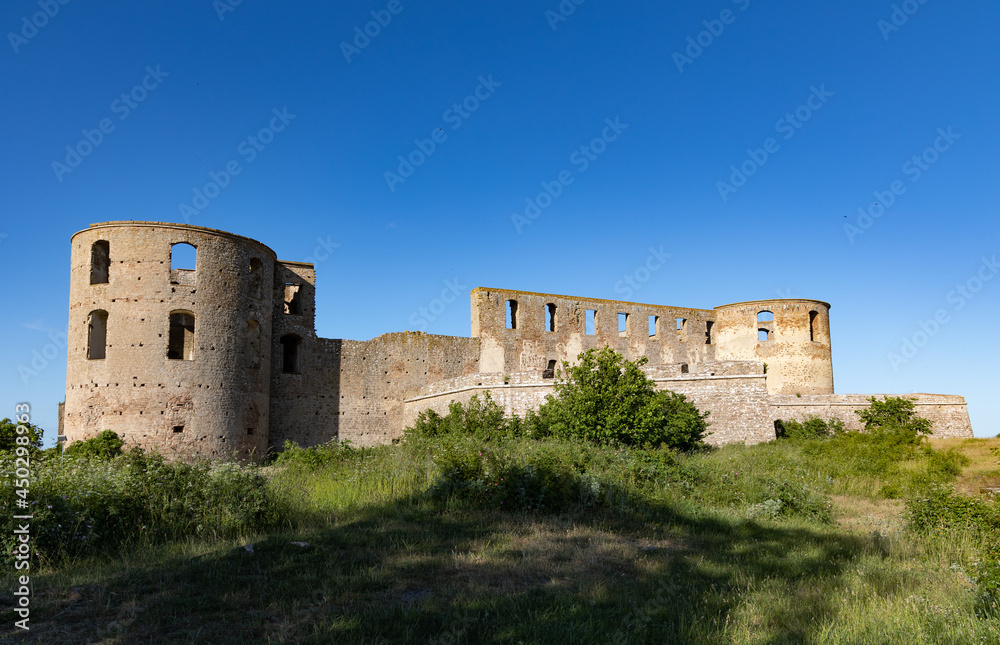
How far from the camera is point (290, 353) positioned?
80.9 ft

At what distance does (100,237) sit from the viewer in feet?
65.1

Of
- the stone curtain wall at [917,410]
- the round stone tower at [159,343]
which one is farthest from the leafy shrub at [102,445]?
the stone curtain wall at [917,410]

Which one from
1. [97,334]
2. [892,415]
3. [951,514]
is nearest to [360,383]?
[97,334]

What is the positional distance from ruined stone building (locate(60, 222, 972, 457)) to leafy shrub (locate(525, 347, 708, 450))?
4269 mm

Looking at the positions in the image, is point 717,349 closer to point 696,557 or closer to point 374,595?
point 696,557

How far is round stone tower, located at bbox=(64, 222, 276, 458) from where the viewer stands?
1889 cm

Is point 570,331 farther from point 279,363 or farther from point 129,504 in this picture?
point 129,504

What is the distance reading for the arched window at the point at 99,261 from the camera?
20.2 meters

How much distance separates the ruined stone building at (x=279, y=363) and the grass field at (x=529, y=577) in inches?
411

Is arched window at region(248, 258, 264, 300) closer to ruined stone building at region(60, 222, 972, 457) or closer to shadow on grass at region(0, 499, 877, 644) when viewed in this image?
ruined stone building at region(60, 222, 972, 457)

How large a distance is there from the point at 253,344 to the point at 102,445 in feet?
17.8

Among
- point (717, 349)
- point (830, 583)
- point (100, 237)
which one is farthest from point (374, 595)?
point (717, 349)

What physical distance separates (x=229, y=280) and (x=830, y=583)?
63.0 ft

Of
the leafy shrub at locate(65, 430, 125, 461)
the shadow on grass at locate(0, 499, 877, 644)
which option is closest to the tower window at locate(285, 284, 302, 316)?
the leafy shrub at locate(65, 430, 125, 461)
